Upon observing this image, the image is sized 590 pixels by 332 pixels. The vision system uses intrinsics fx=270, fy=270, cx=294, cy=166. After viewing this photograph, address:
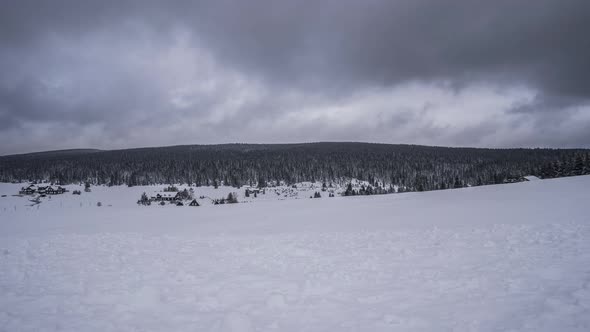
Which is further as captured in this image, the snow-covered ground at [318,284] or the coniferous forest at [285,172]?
the coniferous forest at [285,172]

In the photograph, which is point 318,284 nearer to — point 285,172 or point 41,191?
point 41,191

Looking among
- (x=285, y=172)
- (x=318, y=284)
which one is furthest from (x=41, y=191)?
(x=318, y=284)

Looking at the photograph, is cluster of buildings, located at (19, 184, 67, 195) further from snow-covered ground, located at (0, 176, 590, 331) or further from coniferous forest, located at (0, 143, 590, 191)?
snow-covered ground, located at (0, 176, 590, 331)

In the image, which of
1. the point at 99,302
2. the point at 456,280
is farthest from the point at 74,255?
the point at 456,280

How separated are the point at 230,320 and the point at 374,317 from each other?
3.17m

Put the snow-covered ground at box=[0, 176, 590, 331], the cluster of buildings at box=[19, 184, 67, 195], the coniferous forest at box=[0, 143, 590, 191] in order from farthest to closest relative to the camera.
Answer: the coniferous forest at box=[0, 143, 590, 191]
the cluster of buildings at box=[19, 184, 67, 195]
the snow-covered ground at box=[0, 176, 590, 331]

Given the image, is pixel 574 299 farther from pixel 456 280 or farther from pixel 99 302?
pixel 99 302

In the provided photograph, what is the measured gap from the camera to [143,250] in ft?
43.3

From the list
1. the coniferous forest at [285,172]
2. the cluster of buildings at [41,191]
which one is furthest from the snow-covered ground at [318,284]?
the coniferous forest at [285,172]

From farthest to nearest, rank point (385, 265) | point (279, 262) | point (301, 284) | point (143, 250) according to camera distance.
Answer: point (143, 250), point (279, 262), point (385, 265), point (301, 284)

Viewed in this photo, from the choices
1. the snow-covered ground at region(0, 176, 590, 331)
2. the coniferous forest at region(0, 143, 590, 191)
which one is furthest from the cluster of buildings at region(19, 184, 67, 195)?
the snow-covered ground at region(0, 176, 590, 331)

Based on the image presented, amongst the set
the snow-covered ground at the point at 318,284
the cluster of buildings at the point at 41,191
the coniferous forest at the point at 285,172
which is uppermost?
the coniferous forest at the point at 285,172

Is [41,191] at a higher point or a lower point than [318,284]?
lower

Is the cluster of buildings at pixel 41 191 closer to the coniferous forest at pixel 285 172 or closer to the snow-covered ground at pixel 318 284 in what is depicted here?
the coniferous forest at pixel 285 172
